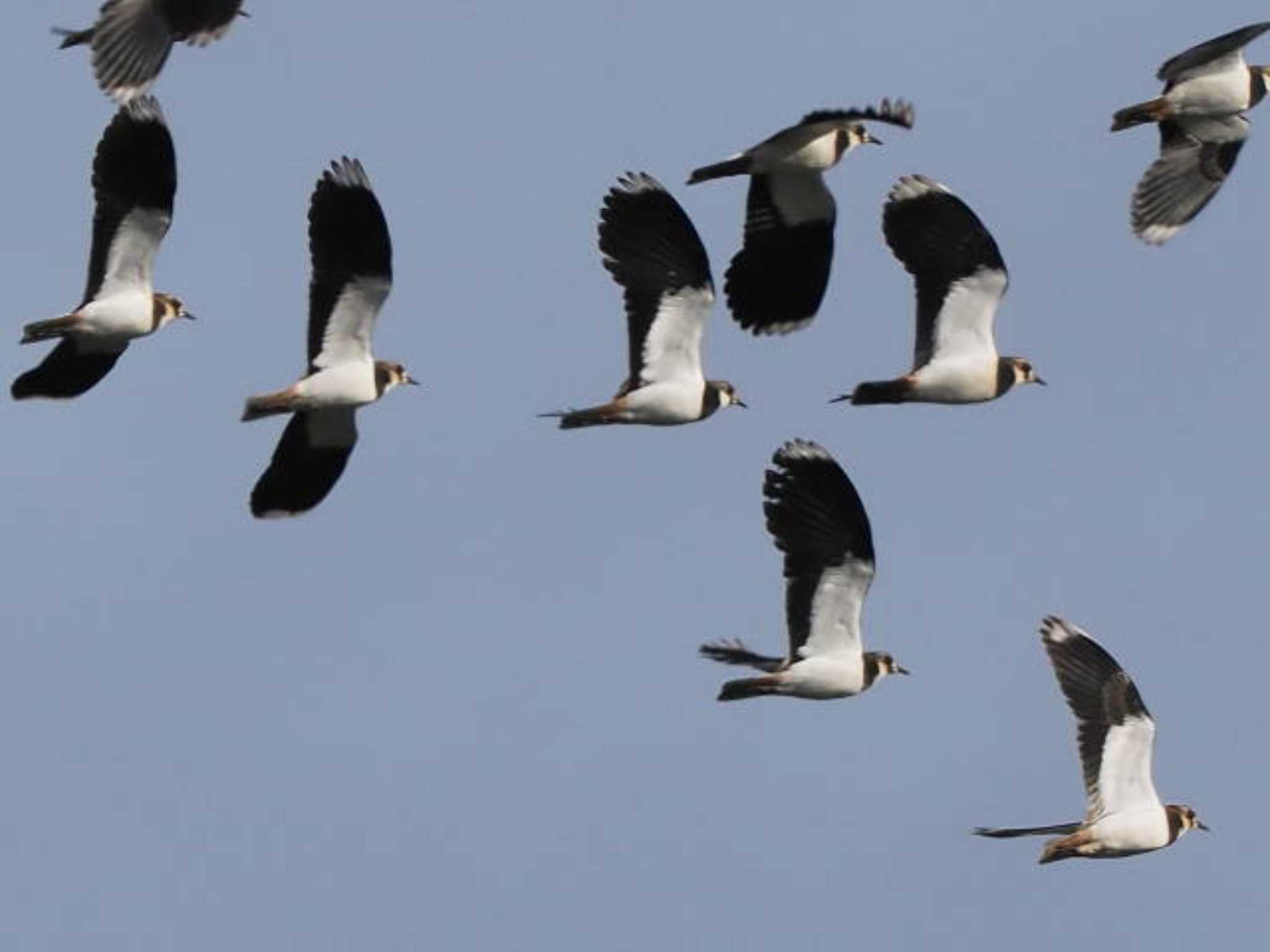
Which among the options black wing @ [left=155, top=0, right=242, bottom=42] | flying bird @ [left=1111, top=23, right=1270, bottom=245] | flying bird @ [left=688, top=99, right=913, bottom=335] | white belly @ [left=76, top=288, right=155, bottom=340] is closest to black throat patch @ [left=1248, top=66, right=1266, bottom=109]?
flying bird @ [left=1111, top=23, right=1270, bottom=245]

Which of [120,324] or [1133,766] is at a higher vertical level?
[120,324]

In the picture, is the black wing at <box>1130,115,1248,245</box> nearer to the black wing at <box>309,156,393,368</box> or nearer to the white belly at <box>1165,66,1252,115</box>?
the white belly at <box>1165,66,1252,115</box>

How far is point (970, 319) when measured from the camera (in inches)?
1770

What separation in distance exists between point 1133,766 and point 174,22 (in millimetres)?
Answer: 10386

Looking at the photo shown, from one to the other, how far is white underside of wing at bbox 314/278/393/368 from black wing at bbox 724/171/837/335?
360 centimetres

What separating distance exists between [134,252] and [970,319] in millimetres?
7395

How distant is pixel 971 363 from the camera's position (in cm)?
4497

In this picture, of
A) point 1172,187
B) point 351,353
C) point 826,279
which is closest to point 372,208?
point 351,353

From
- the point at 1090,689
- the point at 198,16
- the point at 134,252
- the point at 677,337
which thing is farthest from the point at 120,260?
the point at 1090,689

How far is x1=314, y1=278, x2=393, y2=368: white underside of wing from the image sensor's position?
44094 mm

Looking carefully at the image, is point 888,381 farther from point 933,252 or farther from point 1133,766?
point 1133,766

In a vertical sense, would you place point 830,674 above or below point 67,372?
below

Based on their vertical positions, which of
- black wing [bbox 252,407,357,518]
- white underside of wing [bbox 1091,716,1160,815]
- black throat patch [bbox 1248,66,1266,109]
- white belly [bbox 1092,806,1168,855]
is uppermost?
black throat patch [bbox 1248,66,1266,109]

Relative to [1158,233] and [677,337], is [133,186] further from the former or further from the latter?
[1158,233]
